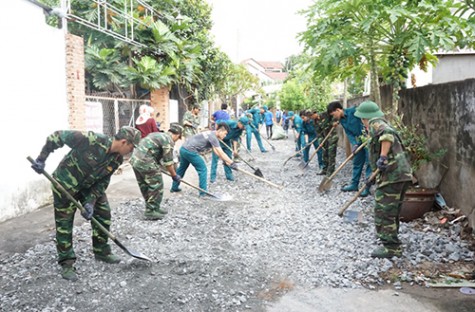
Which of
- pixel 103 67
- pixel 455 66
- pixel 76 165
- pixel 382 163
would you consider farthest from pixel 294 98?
pixel 76 165

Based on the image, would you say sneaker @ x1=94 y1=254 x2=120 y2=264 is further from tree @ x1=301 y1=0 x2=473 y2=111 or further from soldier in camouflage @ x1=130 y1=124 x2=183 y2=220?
tree @ x1=301 y1=0 x2=473 y2=111

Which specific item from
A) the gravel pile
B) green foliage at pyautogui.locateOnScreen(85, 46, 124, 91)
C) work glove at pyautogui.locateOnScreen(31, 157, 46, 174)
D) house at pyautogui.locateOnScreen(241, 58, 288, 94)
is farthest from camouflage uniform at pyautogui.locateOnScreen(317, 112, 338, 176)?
house at pyautogui.locateOnScreen(241, 58, 288, 94)

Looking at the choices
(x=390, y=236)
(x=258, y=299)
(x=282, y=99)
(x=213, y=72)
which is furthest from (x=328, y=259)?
(x=282, y=99)

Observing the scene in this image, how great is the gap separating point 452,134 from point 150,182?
14.0 feet

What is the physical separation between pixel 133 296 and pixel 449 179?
14.7ft

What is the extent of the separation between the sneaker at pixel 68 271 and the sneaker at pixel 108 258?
14.4 inches

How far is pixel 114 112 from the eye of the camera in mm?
10656

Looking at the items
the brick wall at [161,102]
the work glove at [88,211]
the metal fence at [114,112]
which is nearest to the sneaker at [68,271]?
the work glove at [88,211]

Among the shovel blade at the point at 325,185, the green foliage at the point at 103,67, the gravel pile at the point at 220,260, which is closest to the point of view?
the gravel pile at the point at 220,260

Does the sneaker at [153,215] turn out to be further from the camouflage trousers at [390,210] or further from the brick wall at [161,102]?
the brick wall at [161,102]

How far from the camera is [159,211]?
6105 mm

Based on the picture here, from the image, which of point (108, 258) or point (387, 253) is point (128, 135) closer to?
point (108, 258)

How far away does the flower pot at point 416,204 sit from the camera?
5.63 m

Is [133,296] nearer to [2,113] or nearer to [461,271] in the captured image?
[461,271]
